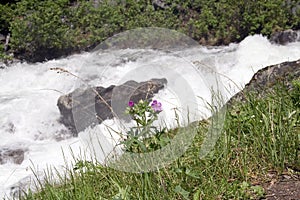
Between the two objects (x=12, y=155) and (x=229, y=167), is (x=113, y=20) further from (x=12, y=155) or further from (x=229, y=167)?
(x=229, y=167)

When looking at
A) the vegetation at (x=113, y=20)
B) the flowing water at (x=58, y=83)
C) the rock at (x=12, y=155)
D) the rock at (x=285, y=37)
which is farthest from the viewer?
the vegetation at (x=113, y=20)

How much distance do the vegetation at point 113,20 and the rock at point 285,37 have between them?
0.59 m

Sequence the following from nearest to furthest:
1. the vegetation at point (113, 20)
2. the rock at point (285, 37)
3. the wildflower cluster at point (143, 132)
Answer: the wildflower cluster at point (143, 132), the rock at point (285, 37), the vegetation at point (113, 20)

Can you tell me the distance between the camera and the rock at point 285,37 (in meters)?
10.6

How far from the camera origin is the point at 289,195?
2359 millimetres

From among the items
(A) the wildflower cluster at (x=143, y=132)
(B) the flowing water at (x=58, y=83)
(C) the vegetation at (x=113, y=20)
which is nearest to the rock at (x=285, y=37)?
(B) the flowing water at (x=58, y=83)

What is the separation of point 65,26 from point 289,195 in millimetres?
11060

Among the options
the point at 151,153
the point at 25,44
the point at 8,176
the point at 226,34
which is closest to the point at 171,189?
the point at 151,153

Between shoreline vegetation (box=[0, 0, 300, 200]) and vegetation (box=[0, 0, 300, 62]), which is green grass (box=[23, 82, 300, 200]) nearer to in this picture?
shoreline vegetation (box=[0, 0, 300, 200])

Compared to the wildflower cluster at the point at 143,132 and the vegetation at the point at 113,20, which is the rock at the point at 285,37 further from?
the wildflower cluster at the point at 143,132

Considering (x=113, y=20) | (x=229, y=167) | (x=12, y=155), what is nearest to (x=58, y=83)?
(x=113, y=20)

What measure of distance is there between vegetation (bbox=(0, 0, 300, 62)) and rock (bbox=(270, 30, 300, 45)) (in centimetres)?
59

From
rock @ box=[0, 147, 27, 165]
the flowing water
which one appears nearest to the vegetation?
the flowing water

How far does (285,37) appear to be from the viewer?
35.0 ft
